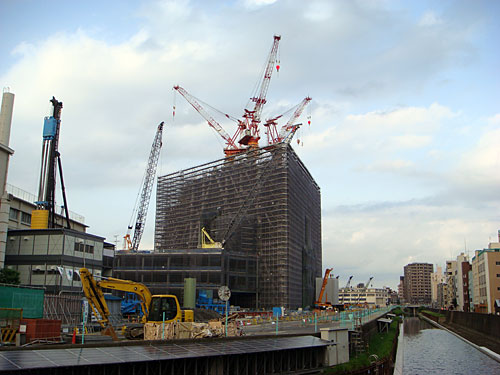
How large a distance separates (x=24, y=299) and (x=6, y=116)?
51491 millimetres

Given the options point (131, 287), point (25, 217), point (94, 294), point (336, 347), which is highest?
point (25, 217)

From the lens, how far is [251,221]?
409 ft

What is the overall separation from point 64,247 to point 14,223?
1023 inches

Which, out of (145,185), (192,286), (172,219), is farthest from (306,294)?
(192,286)

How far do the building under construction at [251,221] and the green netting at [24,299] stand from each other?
6721 centimetres

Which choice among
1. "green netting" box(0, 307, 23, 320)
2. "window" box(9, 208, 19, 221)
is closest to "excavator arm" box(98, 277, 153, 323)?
"green netting" box(0, 307, 23, 320)

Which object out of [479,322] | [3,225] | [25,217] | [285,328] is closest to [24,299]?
[285,328]

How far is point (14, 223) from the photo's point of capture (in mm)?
89062

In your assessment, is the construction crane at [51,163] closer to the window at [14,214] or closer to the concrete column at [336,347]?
Result: the window at [14,214]

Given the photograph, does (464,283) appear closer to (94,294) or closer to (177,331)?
(177,331)

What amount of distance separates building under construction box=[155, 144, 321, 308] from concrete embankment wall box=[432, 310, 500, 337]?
41.1 meters

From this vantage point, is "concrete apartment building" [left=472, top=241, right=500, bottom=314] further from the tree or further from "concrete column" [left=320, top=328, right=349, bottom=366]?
the tree

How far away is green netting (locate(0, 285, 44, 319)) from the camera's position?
38969mm

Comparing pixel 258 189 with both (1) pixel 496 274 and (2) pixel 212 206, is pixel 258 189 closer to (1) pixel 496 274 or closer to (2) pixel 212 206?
(2) pixel 212 206
